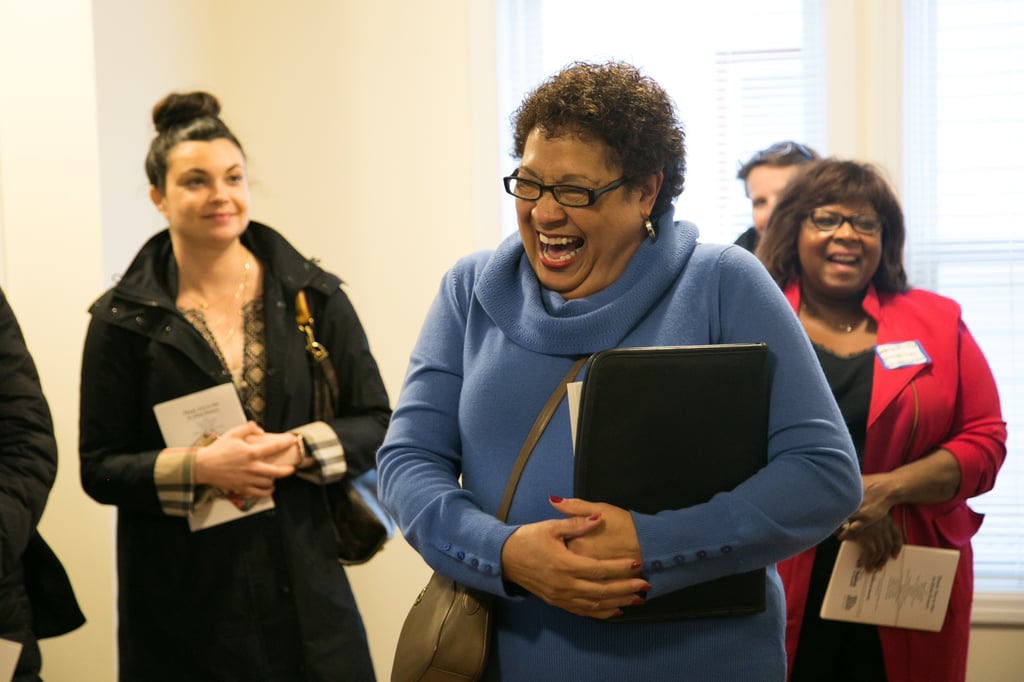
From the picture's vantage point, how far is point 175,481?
258cm

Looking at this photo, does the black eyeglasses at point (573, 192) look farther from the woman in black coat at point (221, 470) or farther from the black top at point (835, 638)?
the black top at point (835, 638)

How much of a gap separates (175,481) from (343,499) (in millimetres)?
415

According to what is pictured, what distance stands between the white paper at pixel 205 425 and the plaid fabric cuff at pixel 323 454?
133mm

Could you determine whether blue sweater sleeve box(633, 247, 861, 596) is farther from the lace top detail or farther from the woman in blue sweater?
the lace top detail

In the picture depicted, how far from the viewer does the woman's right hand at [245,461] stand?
256 centimetres

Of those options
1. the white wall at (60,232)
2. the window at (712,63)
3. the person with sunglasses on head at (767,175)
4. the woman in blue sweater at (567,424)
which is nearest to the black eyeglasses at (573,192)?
the woman in blue sweater at (567,424)

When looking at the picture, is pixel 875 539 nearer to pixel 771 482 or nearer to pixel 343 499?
pixel 771 482

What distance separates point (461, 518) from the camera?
1.62 m

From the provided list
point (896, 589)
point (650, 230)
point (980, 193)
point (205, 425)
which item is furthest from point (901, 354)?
point (205, 425)

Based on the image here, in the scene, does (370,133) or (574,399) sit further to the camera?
(370,133)

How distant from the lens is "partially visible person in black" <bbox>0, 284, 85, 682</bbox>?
223 centimetres

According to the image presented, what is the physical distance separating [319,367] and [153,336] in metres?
0.41

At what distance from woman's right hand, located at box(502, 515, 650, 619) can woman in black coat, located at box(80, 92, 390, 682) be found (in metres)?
1.17

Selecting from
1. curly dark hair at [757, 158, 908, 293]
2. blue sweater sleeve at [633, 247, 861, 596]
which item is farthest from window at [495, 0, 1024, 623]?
blue sweater sleeve at [633, 247, 861, 596]
